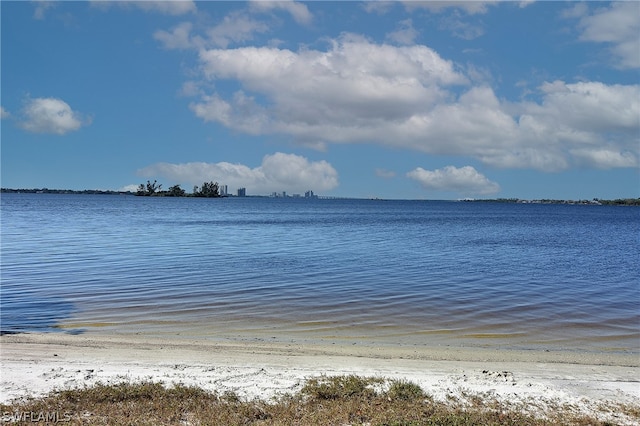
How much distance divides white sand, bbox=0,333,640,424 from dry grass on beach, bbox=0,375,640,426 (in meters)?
0.41

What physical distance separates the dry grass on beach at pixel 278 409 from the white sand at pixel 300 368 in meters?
0.41

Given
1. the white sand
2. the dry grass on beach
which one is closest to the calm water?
the white sand

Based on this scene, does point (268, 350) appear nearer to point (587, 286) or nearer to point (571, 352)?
point (571, 352)

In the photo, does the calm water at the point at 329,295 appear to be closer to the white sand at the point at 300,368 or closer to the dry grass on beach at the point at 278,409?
the white sand at the point at 300,368

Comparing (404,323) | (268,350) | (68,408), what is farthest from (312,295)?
(68,408)

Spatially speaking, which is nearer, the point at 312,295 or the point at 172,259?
the point at 312,295

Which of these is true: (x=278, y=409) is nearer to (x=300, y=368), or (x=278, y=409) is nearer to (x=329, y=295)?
(x=300, y=368)

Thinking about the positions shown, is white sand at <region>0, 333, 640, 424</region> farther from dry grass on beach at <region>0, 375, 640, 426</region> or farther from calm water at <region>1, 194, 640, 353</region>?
calm water at <region>1, 194, 640, 353</region>

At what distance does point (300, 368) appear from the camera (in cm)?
1049

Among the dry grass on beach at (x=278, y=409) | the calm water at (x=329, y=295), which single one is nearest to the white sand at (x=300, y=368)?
the dry grass on beach at (x=278, y=409)

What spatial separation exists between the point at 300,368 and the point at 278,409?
2.64 meters

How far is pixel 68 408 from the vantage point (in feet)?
25.3

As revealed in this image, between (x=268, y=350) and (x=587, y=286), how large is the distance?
19.9 m

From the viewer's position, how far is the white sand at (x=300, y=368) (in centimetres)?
891
